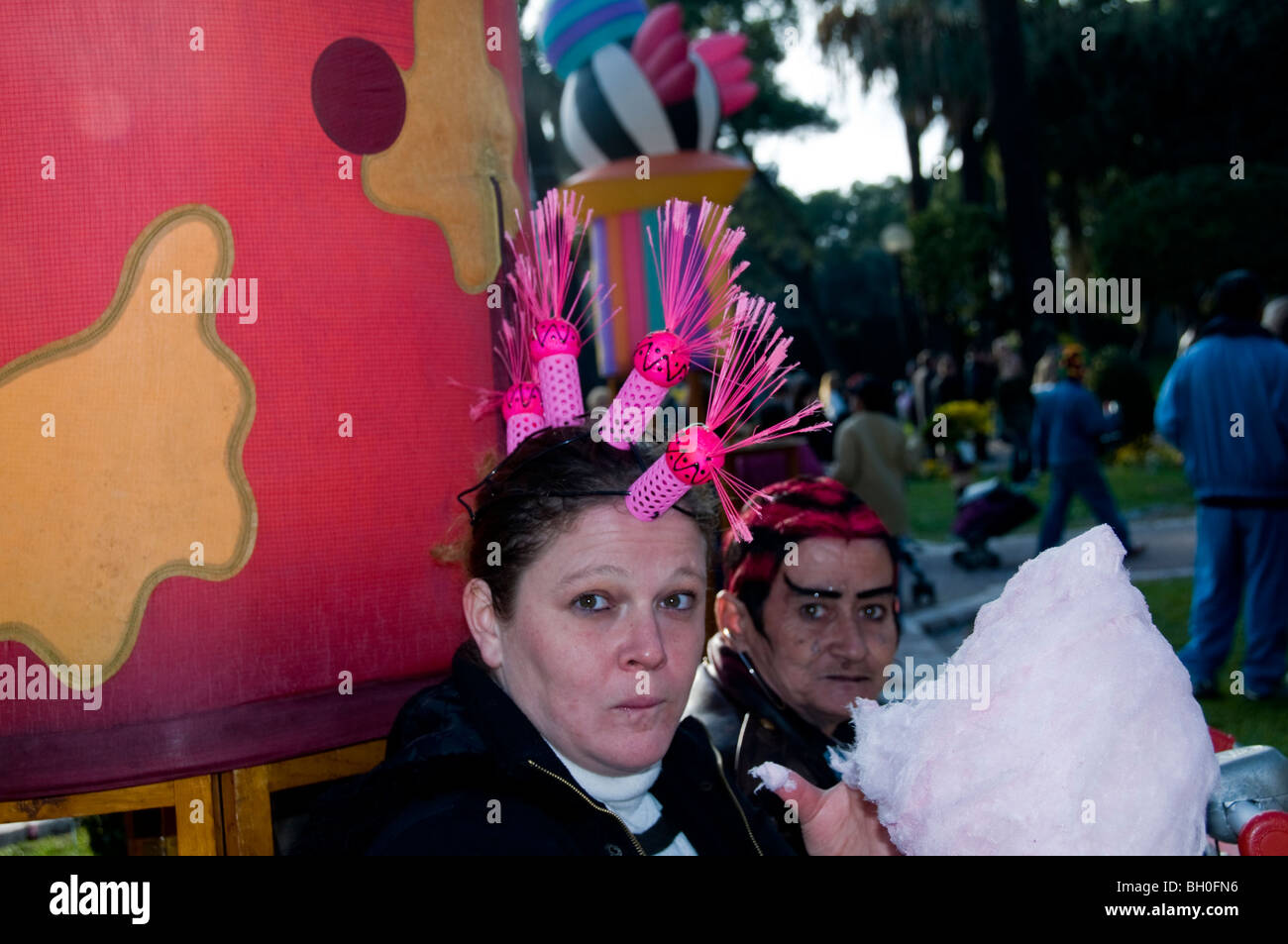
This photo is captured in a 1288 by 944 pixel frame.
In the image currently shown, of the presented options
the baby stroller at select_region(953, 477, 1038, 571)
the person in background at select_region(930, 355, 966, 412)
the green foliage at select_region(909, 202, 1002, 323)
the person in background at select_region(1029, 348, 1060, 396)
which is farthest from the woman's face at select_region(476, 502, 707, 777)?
the green foliage at select_region(909, 202, 1002, 323)

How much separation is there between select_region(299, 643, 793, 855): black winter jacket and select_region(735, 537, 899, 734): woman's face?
1.00 m

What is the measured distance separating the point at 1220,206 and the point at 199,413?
18607 mm

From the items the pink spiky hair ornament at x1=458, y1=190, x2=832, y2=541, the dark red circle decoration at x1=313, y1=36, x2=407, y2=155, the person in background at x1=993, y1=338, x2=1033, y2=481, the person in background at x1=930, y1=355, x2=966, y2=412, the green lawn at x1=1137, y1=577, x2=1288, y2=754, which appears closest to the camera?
the pink spiky hair ornament at x1=458, y1=190, x2=832, y2=541

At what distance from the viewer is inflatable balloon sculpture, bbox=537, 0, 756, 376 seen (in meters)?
6.98

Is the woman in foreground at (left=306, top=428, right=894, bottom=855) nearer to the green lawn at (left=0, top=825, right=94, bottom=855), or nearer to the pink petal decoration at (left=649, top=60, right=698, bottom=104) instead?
the green lawn at (left=0, top=825, right=94, bottom=855)

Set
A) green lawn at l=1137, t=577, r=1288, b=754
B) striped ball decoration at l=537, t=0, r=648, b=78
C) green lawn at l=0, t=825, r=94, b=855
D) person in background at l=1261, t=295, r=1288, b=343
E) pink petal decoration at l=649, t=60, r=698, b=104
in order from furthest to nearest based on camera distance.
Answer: striped ball decoration at l=537, t=0, r=648, b=78, pink petal decoration at l=649, t=60, r=698, b=104, person in background at l=1261, t=295, r=1288, b=343, green lawn at l=1137, t=577, r=1288, b=754, green lawn at l=0, t=825, r=94, b=855

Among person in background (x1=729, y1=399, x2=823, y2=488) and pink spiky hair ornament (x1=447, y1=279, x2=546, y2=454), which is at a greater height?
pink spiky hair ornament (x1=447, y1=279, x2=546, y2=454)

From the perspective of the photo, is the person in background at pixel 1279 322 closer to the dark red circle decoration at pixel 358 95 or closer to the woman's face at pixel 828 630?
the woman's face at pixel 828 630

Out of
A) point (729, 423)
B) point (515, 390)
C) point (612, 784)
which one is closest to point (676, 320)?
point (729, 423)

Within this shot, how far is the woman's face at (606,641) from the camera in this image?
1.70 metres

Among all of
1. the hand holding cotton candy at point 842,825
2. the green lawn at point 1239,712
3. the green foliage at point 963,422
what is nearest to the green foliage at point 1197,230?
the green foliage at point 963,422
